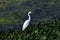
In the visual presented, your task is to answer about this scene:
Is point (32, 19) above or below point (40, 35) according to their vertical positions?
below

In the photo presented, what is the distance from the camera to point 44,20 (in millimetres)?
16312

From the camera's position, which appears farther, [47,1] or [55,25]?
[47,1]

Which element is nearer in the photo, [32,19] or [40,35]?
[40,35]

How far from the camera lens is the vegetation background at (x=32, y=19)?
1264 centimetres

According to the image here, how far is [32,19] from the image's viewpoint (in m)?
16.7

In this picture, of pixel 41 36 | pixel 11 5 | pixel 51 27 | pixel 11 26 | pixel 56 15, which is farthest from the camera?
pixel 11 5

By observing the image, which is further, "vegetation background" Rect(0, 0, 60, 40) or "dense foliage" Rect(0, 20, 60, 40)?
"vegetation background" Rect(0, 0, 60, 40)

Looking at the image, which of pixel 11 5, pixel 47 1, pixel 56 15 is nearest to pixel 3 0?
pixel 11 5

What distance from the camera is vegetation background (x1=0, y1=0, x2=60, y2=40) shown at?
12.6m

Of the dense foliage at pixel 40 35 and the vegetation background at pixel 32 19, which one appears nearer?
the dense foliage at pixel 40 35

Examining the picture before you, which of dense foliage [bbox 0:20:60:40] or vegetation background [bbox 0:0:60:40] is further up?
dense foliage [bbox 0:20:60:40]

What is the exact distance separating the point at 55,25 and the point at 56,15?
326 centimetres

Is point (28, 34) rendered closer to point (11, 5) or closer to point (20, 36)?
point (20, 36)

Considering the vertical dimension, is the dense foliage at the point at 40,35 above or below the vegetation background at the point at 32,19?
above
